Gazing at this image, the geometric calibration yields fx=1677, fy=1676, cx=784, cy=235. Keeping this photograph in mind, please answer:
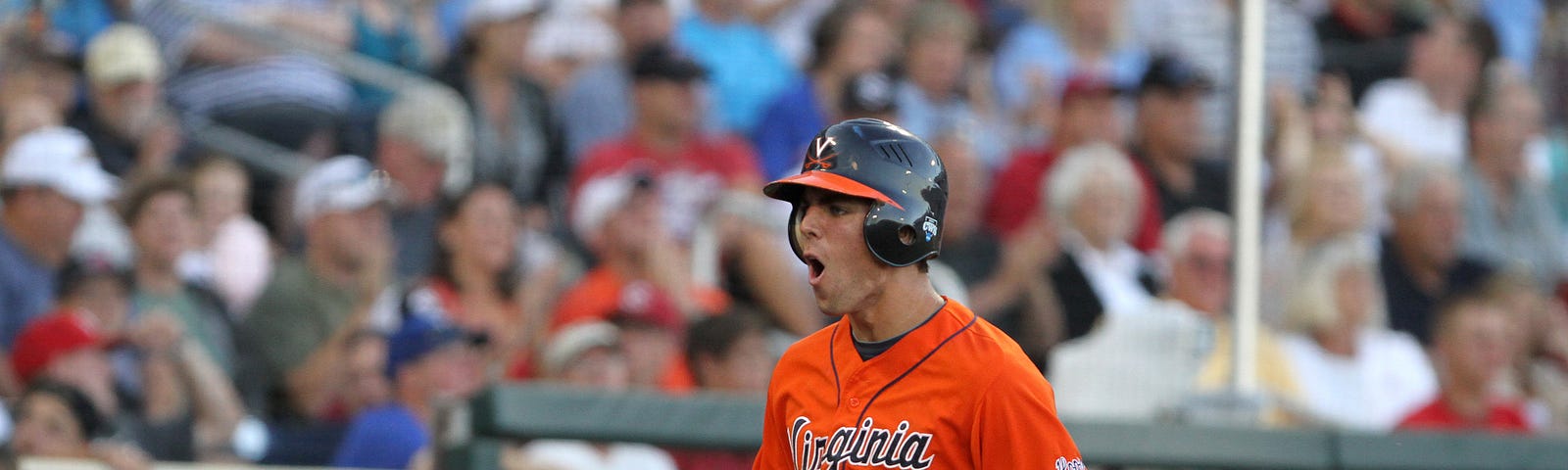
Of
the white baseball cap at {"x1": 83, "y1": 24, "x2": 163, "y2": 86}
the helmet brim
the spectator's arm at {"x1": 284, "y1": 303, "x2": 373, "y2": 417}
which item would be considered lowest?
the helmet brim

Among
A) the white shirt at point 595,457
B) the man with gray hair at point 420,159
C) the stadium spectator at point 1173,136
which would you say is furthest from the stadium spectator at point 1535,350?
the man with gray hair at point 420,159

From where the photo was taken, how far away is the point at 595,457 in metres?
5.12

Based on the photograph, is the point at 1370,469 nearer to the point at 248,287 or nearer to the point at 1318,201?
the point at 1318,201

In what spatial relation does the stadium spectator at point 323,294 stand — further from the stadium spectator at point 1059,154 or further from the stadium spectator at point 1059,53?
the stadium spectator at point 1059,53

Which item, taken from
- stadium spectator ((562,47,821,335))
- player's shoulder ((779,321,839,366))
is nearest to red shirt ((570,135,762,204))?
stadium spectator ((562,47,821,335))

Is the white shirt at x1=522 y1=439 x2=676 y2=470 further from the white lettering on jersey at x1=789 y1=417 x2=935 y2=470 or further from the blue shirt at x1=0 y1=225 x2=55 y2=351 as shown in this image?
the white lettering on jersey at x1=789 y1=417 x2=935 y2=470

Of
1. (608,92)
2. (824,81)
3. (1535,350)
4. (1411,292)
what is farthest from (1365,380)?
(608,92)

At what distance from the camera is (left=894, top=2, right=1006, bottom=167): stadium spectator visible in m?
6.60

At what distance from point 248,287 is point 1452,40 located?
4990 mm

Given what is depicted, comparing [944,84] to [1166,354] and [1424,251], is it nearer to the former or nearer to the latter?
[1166,354]

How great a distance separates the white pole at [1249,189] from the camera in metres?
5.19

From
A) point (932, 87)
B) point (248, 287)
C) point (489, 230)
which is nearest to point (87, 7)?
point (248, 287)

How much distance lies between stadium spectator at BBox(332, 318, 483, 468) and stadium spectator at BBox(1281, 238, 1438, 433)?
2989mm

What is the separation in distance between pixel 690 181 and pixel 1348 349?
2.55 m
